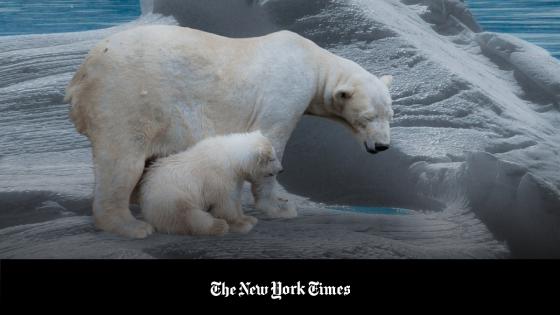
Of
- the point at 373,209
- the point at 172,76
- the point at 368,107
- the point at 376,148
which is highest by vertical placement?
the point at 172,76

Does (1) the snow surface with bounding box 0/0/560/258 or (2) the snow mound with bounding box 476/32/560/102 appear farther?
(2) the snow mound with bounding box 476/32/560/102

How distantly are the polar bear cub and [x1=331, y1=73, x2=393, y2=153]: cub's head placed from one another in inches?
12.9

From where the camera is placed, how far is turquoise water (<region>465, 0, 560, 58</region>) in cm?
307

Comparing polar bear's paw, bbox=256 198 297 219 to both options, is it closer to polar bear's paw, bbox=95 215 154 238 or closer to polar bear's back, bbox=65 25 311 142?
polar bear's back, bbox=65 25 311 142

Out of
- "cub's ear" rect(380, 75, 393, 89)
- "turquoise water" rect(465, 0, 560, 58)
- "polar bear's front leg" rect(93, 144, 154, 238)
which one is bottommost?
"polar bear's front leg" rect(93, 144, 154, 238)

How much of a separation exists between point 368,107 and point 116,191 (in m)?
0.95

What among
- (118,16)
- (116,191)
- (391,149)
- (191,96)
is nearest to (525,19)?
(391,149)

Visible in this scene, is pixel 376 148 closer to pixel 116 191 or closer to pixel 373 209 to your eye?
pixel 373 209

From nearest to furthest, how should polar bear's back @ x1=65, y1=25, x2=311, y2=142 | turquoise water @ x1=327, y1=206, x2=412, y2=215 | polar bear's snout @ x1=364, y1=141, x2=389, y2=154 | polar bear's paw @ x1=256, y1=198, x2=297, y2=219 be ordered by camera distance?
polar bear's back @ x1=65, y1=25, x2=311, y2=142
polar bear's snout @ x1=364, y1=141, x2=389, y2=154
polar bear's paw @ x1=256, y1=198, x2=297, y2=219
turquoise water @ x1=327, y1=206, x2=412, y2=215

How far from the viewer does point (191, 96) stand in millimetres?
2684

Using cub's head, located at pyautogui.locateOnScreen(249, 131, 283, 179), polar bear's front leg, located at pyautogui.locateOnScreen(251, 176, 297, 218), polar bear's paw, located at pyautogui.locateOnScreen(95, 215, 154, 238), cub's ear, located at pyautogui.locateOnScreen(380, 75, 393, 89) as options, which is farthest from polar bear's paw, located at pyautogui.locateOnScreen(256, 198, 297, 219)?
cub's ear, located at pyautogui.locateOnScreen(380, 75, 393, 89)
